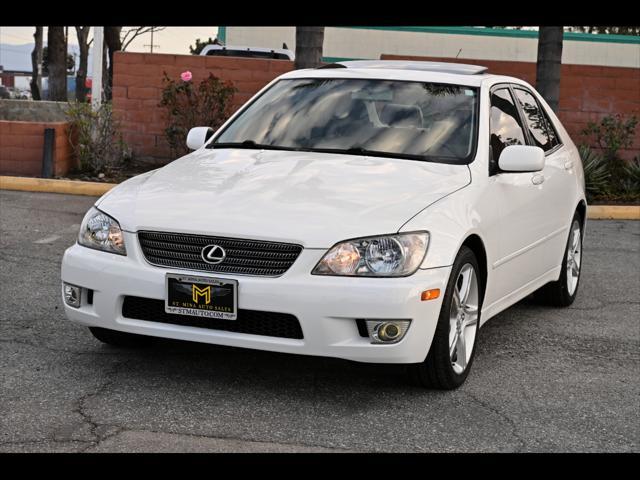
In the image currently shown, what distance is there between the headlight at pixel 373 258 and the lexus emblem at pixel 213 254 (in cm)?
44

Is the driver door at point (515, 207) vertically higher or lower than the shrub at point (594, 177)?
higher

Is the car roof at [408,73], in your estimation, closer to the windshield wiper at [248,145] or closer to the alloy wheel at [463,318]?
the windshield wiper at [248,145]

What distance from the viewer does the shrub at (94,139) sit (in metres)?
13.9

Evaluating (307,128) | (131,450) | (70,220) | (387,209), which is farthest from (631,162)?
(131,450)

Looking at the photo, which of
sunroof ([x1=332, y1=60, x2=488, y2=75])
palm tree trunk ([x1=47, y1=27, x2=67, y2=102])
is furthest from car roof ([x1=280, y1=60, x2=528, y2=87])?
palm tree trunk ([x1=47, y1=27, x2=67, y2=102])

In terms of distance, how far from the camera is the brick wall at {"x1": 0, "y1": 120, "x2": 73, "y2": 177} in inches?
533

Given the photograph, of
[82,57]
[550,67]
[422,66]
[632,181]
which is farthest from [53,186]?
[82,57]

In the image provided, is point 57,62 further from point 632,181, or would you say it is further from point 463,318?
point 463,318

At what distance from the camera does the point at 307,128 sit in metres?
6.54

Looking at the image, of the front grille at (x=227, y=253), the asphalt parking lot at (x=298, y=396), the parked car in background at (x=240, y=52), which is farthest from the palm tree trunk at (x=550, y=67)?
the front grille at (x=227, y=253)

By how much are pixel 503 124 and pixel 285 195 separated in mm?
1891

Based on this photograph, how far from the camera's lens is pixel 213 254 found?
5203mm
